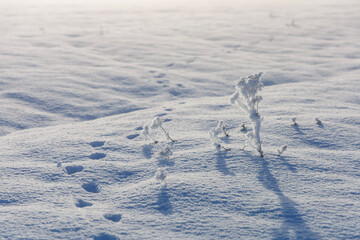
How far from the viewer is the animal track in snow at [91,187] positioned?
2008 millimetres

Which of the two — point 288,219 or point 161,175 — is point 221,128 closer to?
point 161,175

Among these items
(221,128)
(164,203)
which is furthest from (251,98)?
(164,203)

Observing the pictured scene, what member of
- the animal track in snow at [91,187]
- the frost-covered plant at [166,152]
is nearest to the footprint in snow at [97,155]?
the animal track in snow at [91,187]

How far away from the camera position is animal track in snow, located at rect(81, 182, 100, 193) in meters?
2.01

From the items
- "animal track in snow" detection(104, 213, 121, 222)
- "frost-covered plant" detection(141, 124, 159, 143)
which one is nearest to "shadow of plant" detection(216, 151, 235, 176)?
"frost-covered plant" detection(141, 124, 159, 143)

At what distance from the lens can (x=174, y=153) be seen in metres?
2.40

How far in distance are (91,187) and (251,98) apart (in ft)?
3.96

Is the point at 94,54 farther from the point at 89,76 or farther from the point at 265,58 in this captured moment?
the point at 265,58

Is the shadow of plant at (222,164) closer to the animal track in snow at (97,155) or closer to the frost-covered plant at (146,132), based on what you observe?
the frost-covered plant at (146,132)

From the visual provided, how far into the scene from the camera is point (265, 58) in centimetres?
589

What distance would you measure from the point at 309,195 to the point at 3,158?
7.23 ft

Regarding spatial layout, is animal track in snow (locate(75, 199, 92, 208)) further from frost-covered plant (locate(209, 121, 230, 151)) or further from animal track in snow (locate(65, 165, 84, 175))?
frost-covered plant (locate(209, 121, 230, 151))

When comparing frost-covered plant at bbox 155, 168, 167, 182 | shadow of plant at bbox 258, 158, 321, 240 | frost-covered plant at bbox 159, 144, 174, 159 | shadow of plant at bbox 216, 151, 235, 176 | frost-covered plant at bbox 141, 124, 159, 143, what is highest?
frost-covered plant at bbox 141, 124, 159, 143

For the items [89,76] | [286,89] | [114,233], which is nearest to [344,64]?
[286,89]
